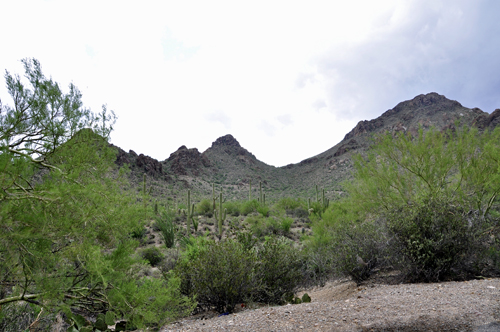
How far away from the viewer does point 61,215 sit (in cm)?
314

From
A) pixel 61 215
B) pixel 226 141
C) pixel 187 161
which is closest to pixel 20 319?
pixel 61 215

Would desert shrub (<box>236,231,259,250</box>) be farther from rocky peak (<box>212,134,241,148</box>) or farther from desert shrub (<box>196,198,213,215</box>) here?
rocky peak (<box>212,134,241,148</box>)

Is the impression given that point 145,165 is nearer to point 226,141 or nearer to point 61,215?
point 226,141

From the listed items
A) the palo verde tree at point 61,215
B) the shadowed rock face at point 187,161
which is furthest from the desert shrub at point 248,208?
the shadowed rock face at point 187,161

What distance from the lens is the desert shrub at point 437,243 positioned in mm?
6895

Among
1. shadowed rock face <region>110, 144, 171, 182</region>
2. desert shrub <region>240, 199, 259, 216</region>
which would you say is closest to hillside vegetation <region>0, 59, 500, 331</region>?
desert shrub <region>240, 199, 259, 216</region>

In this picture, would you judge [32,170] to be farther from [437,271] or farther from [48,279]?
[437,271]

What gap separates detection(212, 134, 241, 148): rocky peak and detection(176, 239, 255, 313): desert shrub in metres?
62.6

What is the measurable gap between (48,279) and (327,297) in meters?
6.15

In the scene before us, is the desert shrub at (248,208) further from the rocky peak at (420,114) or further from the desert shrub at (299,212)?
the rocky peak at (420,114)

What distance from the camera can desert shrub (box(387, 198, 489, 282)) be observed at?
271 inches

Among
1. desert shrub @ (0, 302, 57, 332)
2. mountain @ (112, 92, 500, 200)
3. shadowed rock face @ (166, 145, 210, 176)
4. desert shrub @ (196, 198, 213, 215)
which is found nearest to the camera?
desert shrub @ (0, 302, 57, 332)

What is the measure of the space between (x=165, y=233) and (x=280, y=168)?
52766mm

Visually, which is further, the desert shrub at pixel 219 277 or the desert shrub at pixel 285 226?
the desert shrub at pixel 285 226
